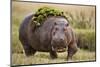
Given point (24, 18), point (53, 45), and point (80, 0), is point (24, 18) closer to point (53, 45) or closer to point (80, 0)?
point (53, 45)

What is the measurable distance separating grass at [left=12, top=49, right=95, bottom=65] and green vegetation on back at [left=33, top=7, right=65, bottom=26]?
42 cm

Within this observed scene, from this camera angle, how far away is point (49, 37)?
2906mm

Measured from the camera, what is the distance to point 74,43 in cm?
306

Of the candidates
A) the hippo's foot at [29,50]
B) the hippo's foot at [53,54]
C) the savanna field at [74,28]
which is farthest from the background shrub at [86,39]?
the hippo's foot at [29,50]

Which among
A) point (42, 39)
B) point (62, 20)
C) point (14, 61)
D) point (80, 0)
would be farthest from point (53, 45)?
point (80, 0)

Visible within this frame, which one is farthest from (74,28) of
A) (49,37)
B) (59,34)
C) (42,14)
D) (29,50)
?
(29,50)

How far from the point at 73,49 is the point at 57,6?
64 cm

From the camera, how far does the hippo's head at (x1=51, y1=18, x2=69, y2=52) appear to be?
2.92 m

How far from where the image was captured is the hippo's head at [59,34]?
2924 mm

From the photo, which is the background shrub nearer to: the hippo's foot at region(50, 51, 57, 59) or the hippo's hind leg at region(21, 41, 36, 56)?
the hippo's foot at region(50, 51, 57, 59)

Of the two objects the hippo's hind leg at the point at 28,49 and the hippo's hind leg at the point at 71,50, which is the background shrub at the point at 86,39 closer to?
the hippo's hind leg at the point at 71,50

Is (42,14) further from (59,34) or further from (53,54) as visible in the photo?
(53,54)

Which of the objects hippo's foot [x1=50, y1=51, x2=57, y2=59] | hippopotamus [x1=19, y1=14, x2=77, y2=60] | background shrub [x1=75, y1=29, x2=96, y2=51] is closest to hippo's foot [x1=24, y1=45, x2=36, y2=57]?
hippopotamus [x1=19, y1=14, x2=77, y2=60]
